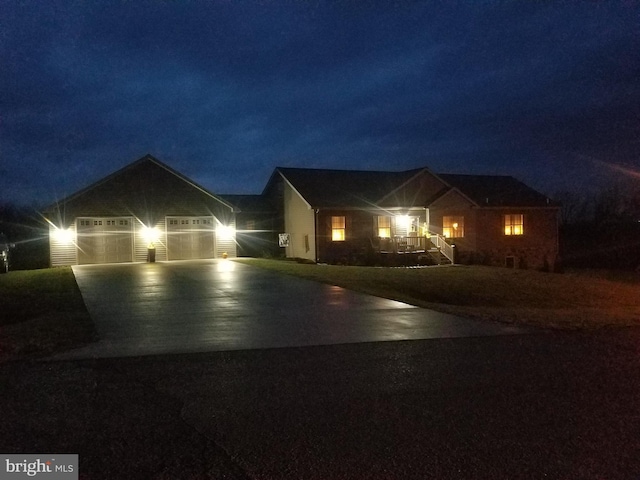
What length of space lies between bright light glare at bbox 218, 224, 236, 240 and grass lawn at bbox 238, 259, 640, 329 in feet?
23.3

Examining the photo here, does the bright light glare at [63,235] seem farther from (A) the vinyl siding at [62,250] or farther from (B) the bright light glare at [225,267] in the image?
(B) the bright light glare at [225,267]

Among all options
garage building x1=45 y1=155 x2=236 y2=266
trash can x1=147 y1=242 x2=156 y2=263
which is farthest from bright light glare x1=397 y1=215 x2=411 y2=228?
trash can x1=147 y1=242 x2=156 y2=263

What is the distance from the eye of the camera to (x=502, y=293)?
61.1 feet

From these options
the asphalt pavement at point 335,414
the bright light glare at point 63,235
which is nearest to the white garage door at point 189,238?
the bright light glare at point 63,235

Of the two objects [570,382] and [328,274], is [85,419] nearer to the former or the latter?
[570,382]

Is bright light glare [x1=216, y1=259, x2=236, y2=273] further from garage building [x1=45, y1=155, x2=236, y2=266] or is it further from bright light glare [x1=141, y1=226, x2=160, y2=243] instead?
bright light glare [x1=141, y1=226, x2=160, y2=243]

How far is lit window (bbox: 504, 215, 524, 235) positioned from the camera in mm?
33812

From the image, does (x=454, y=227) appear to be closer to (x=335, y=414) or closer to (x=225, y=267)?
(x=225, y=267)

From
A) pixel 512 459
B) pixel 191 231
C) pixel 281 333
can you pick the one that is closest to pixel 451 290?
pixel 281 333

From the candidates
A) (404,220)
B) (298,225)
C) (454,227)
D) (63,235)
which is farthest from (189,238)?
(454,227)

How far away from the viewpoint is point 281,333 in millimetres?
10352

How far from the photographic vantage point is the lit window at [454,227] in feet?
108

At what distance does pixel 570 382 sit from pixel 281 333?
4.84m

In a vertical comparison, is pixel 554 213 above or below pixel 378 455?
above
